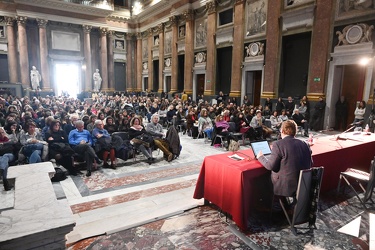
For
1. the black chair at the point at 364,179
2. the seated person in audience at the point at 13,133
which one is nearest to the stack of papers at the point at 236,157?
the black chair at the point at 364,179

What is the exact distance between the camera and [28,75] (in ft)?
72.1

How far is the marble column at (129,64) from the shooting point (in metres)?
27.4

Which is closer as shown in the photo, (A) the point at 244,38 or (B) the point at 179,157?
(B) the point at 179,157

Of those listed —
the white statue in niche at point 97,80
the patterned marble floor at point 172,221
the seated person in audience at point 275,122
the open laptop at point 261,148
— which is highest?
the white statue in niche at point 97,80

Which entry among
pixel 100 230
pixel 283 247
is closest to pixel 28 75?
pixel 100 230

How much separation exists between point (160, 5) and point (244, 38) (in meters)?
10.9

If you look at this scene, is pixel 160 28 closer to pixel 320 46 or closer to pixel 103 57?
pixel 103 57

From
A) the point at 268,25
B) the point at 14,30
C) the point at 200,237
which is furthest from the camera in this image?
the point at 14,30

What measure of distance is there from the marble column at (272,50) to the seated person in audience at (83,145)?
10267 millimetres

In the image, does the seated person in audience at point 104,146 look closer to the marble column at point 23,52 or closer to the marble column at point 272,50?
the marble column at point 272,50

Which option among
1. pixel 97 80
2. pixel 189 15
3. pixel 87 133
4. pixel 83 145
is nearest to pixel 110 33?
pixel 97 80

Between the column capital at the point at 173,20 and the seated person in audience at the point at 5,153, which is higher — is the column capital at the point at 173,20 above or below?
above

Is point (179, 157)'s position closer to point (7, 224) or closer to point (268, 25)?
point (7, 224)

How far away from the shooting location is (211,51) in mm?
17156
